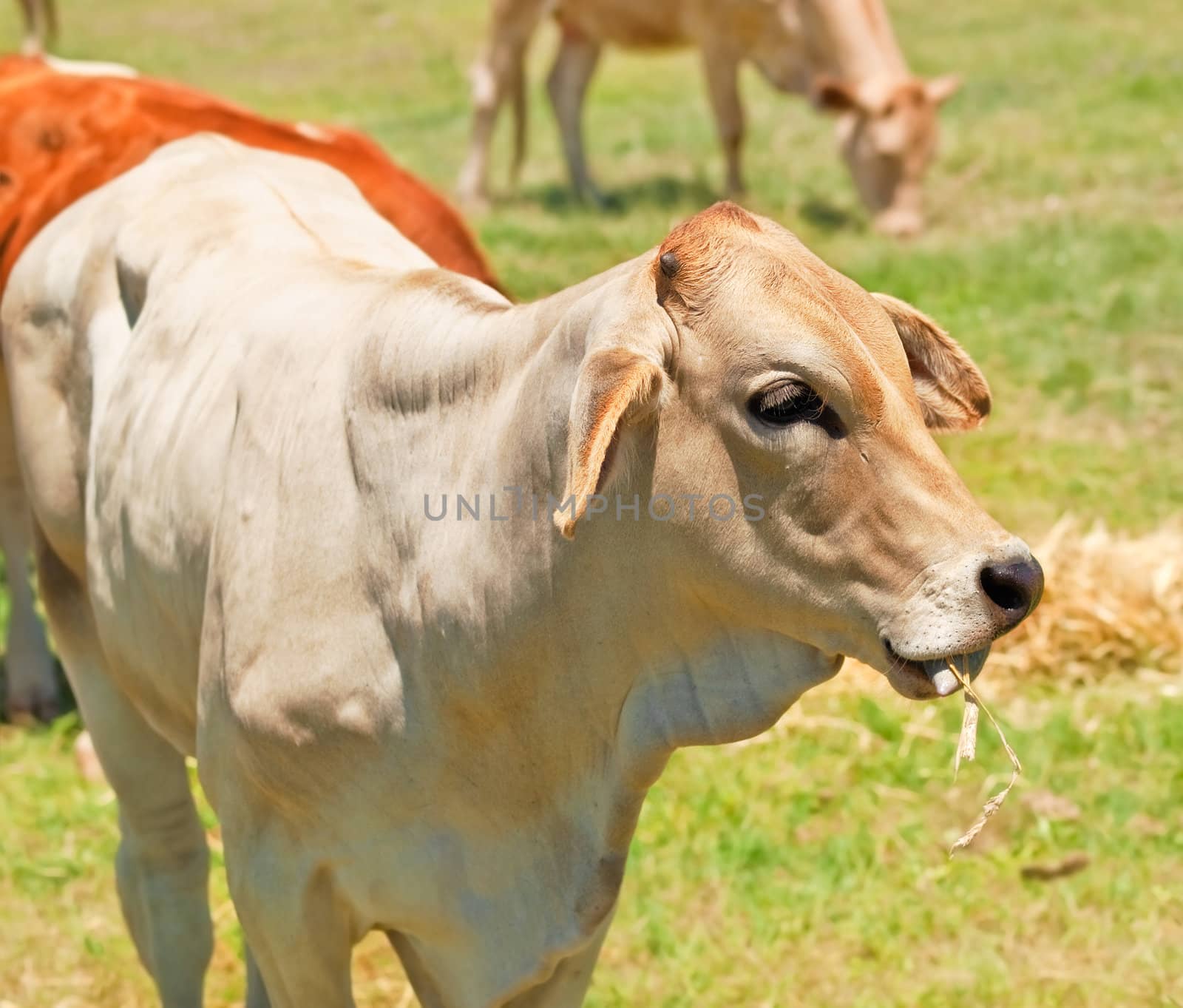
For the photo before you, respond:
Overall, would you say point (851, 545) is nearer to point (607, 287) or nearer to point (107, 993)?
point (607, 287)

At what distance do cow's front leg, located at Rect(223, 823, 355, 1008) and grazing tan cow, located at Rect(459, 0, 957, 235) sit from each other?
718 cm

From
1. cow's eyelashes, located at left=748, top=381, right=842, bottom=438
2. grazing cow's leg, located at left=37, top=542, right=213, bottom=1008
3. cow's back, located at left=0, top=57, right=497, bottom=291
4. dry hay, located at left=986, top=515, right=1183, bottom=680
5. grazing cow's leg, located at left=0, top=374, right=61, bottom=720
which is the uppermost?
cow's eyelashes, located at left=748, top=381, right=842, bottom=438

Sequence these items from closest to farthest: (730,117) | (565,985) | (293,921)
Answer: (293,921), (565,985), (730,117)

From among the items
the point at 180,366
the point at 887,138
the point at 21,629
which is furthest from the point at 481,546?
the point at 887,138

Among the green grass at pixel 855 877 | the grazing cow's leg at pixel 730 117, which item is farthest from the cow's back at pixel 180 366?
the grazing cow's leg at pixel 730 117

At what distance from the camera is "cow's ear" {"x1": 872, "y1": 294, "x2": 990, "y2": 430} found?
2125 mm

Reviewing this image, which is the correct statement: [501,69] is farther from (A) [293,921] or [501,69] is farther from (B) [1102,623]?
(A) [293,921]

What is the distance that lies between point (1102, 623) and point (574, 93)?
22.2 feet

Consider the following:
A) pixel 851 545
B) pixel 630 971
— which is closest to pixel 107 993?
pixel 630 971

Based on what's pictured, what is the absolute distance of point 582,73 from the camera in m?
10.6

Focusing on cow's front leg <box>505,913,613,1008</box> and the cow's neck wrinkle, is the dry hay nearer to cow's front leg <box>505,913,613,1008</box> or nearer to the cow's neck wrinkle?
cow's front leg <box>505,913,613,1008</box>

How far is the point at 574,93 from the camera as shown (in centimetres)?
1048

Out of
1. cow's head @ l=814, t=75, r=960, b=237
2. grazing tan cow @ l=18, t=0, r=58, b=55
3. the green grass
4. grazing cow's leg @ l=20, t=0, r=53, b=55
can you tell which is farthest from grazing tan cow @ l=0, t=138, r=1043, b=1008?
grazing cow's leg @ l=20, t=0, r=53, b=55

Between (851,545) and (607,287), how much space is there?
0.43 m
